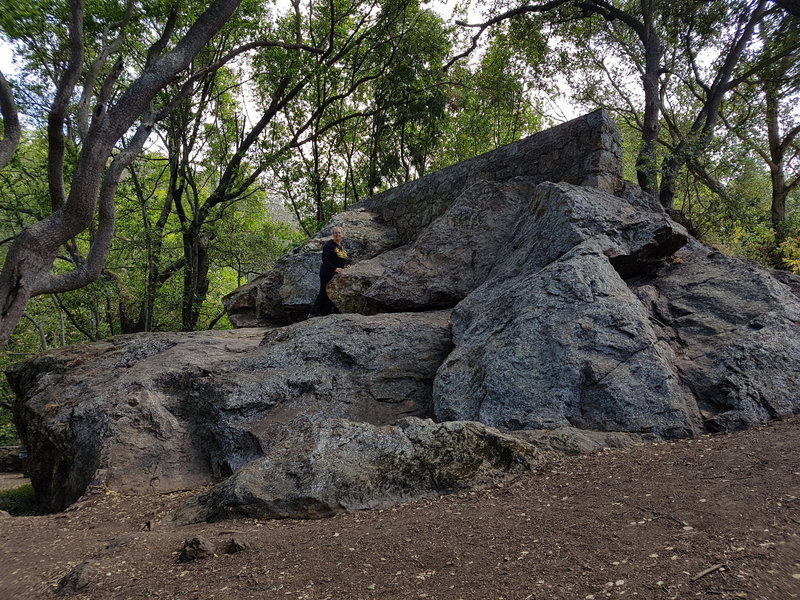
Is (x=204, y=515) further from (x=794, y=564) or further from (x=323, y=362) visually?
(x=794, y=564)

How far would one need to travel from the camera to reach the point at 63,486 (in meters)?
6.31

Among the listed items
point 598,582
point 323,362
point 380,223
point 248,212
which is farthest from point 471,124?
point 598,582

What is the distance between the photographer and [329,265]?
934cm

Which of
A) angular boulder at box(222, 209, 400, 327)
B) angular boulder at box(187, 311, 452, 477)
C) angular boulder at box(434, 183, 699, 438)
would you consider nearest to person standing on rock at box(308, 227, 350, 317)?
angular boulder at box(222, 209, 400, 327)

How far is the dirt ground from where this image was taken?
7.31 ft

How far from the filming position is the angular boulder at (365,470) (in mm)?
3852

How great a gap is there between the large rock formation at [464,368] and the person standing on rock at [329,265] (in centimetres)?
36

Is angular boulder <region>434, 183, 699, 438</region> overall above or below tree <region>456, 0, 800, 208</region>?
below

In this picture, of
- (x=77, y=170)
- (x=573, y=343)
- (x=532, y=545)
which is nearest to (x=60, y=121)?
(x=77, y=170)

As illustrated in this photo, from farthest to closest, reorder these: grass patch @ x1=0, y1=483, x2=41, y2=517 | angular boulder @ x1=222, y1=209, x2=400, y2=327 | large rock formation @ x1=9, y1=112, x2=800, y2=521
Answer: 1. angular boulder @ x1=222, y1=209, x2=400, y2=327
2. grass patch @ x1=0, y1=483, x2=41, y2=517
3. large rock formation @ x1=9, y1=112, x2=800, y2=521

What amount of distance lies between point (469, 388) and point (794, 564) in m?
3.18

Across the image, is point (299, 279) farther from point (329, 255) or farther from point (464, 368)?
point (464, 368)

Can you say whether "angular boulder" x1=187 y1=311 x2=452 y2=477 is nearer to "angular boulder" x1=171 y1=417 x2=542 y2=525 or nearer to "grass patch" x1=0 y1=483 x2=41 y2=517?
"angular boulder" x1=171 y1=417 x2=542 y2=525

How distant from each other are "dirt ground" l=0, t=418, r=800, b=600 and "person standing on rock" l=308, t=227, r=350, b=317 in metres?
5.56
